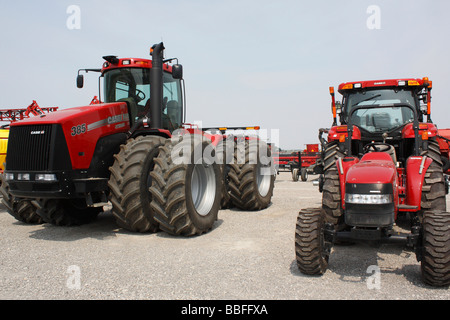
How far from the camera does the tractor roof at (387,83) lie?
21.3ft

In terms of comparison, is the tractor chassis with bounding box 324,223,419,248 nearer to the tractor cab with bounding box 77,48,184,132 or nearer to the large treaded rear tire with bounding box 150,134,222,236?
the large treaded rear tire with bounding box 150,134,222,236

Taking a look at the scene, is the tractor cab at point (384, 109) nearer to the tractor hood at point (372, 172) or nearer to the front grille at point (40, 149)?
the tractor hood at point (372, 172)

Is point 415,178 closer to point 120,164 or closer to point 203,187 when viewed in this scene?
point 203,187

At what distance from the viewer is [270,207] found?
886 centimetres

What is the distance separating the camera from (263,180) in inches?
366

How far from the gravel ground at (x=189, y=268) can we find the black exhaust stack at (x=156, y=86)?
1985 mm

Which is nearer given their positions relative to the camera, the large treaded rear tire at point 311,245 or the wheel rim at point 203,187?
the large treaded rear tire at point 311,245

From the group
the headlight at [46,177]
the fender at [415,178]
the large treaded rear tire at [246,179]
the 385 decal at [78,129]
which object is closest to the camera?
the fender at [415,178]

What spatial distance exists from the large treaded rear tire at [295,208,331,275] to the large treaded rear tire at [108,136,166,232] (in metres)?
2.57

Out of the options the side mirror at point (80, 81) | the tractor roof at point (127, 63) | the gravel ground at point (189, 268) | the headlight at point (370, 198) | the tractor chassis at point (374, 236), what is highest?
the tractor roof at point (127, 63)

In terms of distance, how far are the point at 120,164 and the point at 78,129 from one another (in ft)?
2.63

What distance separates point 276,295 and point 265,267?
0.81 m

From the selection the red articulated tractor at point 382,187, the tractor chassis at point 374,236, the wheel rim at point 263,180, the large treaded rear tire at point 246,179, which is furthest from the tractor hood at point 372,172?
the wheel rim at point 263,180

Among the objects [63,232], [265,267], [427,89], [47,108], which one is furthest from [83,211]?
[47,108]
